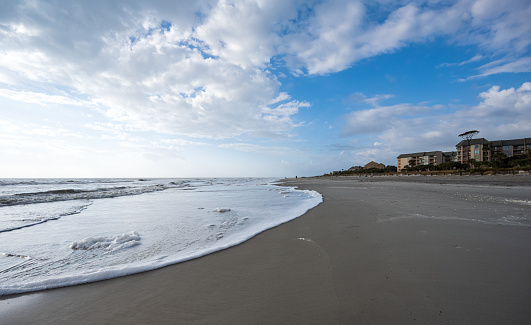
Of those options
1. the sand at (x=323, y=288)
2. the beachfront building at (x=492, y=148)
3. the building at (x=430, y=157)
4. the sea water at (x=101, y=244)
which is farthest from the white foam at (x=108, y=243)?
the building at (x=430, y=157)

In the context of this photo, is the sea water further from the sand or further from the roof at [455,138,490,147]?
the roof at [455,138,490,147]

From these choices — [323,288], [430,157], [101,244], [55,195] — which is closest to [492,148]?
[430,157]

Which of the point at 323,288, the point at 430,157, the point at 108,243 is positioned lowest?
the point at 108,243

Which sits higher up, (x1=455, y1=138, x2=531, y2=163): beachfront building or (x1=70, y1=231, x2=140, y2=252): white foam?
(x1=455, y1=138, x2=531, y2=163): beachfront building

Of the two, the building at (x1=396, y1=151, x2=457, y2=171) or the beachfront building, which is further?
the building at (x1=396, y1=151, x2=457, y2=171)

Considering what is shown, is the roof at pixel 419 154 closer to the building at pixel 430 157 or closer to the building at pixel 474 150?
the building at pixel 430 157

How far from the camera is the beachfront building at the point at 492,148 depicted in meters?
68.5

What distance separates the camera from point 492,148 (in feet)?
237

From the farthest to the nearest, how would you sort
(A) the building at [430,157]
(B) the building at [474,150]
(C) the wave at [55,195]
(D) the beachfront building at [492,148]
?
1. (A) the building at [430,157]
2. (B) the building at [474,150]
3. (D) the beachfront building at [492,148]
4. (C) the wave at [55,195]

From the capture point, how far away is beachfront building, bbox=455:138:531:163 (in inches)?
2696

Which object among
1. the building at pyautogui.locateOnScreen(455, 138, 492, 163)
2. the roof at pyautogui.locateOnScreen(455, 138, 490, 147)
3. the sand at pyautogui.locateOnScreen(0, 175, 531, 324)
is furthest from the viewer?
the roof at pyautogui.locateOnScreen(455, 138, 490, 147)

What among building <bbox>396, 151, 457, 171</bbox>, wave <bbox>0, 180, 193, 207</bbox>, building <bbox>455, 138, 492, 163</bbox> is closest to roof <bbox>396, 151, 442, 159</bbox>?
building <bbox>396, 151, 457, 171</bbox>

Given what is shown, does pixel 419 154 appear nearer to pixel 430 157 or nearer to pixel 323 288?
pixel 430 157

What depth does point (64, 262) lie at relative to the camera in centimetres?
364
